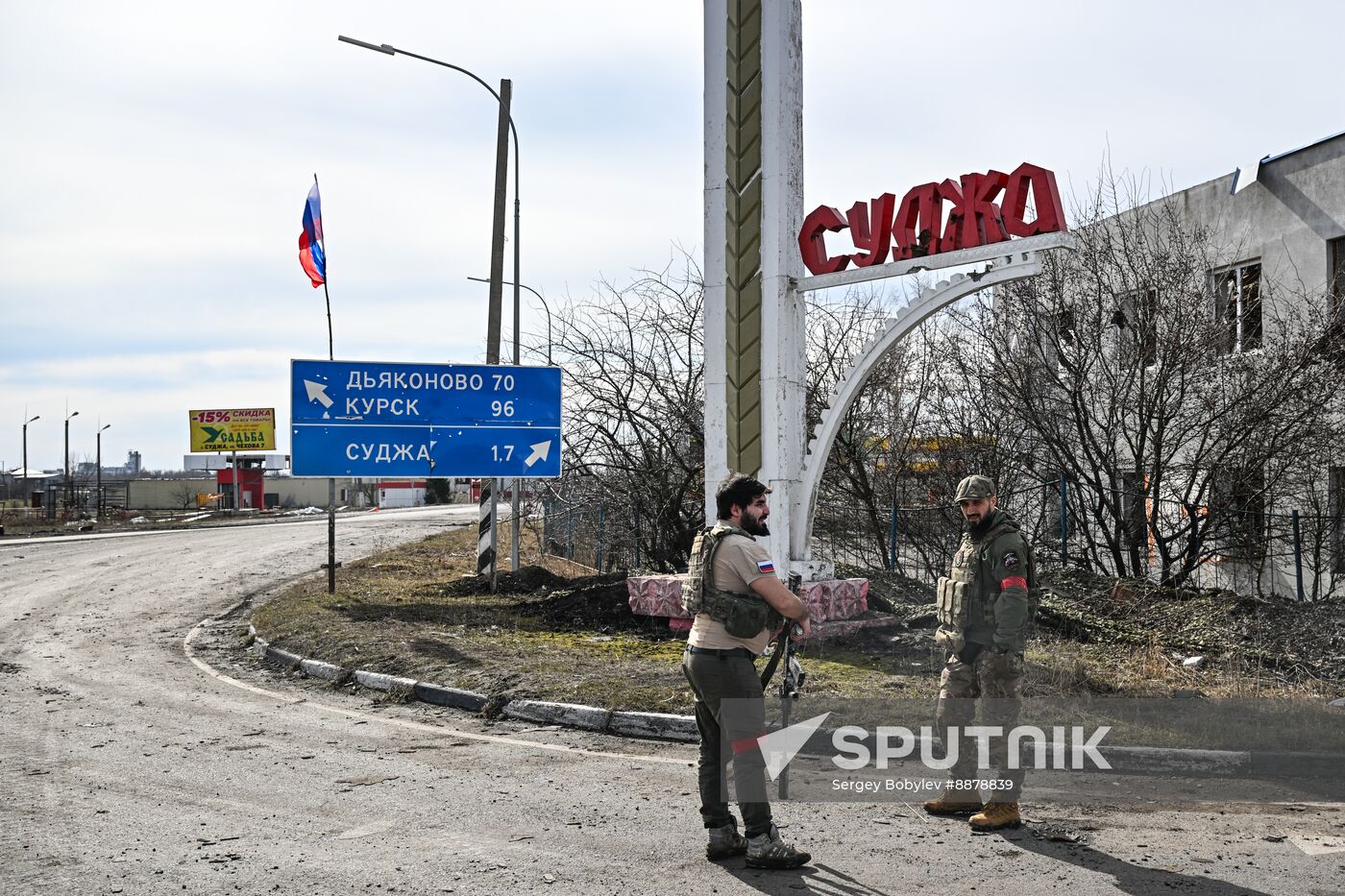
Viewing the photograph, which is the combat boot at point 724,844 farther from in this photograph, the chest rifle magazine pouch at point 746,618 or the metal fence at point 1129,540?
the metal fence at point 1129,540

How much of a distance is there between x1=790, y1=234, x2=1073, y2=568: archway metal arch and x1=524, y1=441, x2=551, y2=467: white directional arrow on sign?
5912mm

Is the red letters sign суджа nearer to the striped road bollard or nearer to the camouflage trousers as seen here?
the camouflage trousers

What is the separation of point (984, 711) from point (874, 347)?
6.16 m

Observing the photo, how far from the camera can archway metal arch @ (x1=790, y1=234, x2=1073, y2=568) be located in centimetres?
1020

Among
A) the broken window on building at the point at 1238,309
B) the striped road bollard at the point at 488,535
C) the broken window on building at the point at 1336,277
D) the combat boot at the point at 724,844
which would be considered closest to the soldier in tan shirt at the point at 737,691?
the combat boot at the point at 724,844

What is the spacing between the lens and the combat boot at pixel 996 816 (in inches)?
221

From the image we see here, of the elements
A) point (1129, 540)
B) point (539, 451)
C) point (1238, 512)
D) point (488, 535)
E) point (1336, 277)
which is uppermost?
point (1336, 277)

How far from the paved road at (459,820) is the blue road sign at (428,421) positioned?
24.2ft

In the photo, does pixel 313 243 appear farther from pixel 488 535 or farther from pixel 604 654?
pixel 604 654

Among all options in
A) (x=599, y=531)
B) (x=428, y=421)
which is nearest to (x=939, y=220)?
(x=428, y=421)

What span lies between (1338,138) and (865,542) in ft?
29.1

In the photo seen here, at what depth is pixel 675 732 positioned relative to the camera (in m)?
7.98

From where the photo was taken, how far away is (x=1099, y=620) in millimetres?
11828

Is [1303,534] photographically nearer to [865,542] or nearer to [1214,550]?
[1214,550]
